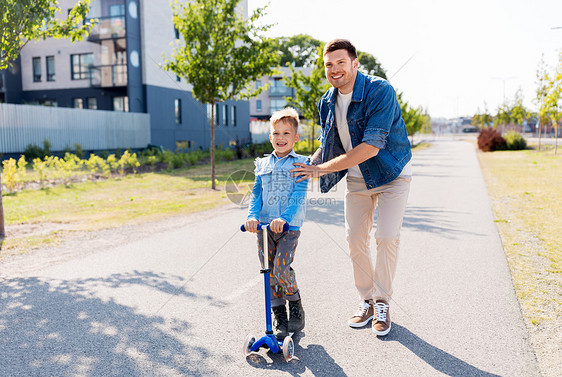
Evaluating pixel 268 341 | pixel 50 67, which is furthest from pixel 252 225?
pixel 50 67

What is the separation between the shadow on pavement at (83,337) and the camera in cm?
293

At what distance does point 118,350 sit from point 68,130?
23.3 meters

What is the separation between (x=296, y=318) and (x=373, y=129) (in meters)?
1.53

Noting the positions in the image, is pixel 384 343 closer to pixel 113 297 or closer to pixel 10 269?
pixel 113 297

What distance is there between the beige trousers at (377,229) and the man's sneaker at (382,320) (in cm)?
6

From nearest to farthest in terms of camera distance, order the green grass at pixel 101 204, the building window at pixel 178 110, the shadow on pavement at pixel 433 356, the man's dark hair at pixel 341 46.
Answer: the shadow on pavement at pixel 433 356 → the man's dark hair at pixel 341 46 → the green grass at pixel 101 204 → the building window at pixel 178 110

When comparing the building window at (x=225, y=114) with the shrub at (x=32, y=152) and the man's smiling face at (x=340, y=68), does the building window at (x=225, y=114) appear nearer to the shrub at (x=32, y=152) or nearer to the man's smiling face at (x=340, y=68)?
the shrub at (x=32, y=152)

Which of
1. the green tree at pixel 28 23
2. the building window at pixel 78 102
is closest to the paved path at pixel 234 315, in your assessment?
the green tree at pixel 28 23

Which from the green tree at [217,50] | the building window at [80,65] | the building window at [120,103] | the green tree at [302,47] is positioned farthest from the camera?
the green tree at [302,47]

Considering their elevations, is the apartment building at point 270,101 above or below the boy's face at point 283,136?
above

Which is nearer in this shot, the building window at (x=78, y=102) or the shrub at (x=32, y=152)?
the shrub at (x=32, y=152)

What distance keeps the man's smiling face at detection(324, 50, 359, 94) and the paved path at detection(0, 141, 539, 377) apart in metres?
1.91

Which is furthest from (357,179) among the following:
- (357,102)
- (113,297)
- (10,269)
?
(10,269)

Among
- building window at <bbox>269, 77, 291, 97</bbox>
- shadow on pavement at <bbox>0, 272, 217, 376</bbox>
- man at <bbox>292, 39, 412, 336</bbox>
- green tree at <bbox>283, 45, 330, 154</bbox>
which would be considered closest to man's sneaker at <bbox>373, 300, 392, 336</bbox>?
man at <bbox>292, 39, 412, 336</bbox>
